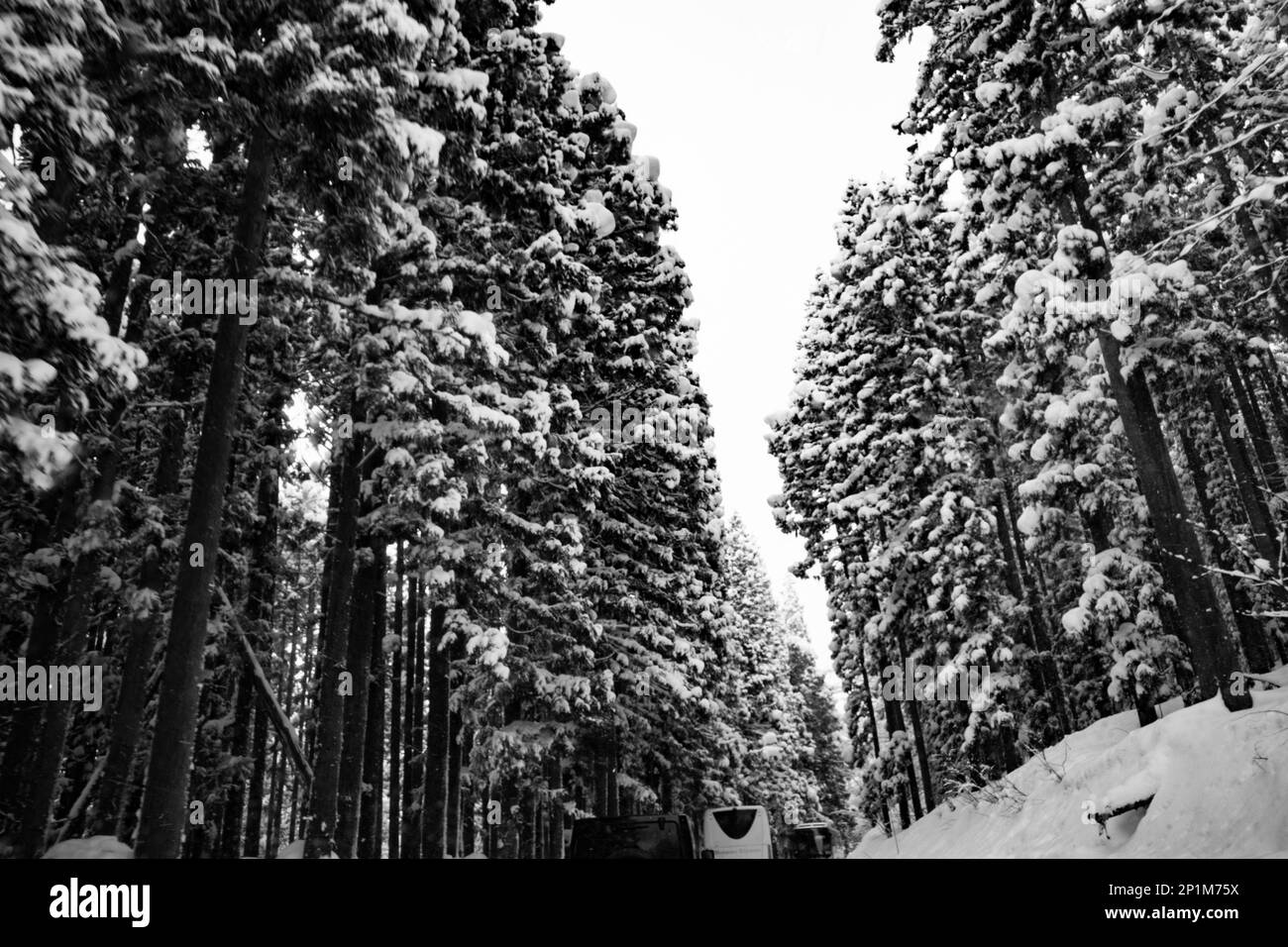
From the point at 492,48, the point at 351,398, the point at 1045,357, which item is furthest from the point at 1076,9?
the point at 351,398

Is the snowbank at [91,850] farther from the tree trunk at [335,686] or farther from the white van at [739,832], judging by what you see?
the white van at [739,832]

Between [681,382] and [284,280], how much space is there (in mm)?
13439

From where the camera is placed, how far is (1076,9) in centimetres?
1432

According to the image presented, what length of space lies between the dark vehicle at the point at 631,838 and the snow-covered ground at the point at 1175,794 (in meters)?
5.19

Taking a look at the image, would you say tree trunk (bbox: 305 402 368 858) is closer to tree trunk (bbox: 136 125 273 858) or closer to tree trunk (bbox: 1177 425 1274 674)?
tree trunk (bbox: 136 125 273 858)

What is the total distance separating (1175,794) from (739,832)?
16031mm

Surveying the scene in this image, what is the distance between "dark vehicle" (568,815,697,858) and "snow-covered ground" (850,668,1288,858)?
5185mm

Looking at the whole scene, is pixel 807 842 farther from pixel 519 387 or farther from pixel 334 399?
pixel 334 399

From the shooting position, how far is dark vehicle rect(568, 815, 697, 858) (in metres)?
11.2

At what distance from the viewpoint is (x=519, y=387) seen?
56.6ft

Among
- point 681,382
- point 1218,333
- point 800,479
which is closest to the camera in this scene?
point 1218,333

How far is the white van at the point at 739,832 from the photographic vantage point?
22656 millimetres

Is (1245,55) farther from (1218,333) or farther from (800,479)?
(800,479)
